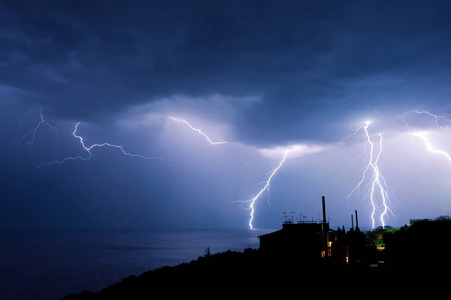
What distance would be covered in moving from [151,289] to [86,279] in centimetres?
3602

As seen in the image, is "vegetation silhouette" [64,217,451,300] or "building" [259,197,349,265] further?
"building" [259,197,349,265]

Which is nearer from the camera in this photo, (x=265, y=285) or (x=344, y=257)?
(x=265, y=285)

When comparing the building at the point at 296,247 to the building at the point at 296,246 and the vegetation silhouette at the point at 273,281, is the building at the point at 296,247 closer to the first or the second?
the building at the point at 296,246

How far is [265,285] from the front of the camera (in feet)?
60.0

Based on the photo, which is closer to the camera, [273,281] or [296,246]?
[273,281]

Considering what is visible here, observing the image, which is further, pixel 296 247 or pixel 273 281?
pixel 296 247

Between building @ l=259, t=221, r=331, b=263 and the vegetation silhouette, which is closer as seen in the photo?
the vegetation silhouette

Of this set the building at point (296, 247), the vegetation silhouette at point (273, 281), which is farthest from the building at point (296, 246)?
the vegetation silhouette at point (273, 281)

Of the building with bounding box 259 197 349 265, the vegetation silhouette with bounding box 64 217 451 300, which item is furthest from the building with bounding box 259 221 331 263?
the vegetation silhouette with bounding box 64 217 451 300

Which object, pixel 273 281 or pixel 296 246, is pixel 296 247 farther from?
pixel 273 281

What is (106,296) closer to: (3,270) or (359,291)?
(359,291)

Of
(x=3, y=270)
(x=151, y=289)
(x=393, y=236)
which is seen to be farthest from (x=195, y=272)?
(x=3, y=270)

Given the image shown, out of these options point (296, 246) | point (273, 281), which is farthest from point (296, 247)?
point (273, 281)

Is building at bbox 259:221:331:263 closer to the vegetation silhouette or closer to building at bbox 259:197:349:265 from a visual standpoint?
building at bbox 259:197:349:265
